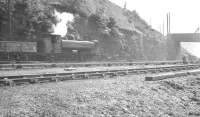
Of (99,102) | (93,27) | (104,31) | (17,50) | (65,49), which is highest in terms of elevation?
(93,27)

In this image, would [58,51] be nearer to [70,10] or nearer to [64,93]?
[70,10]

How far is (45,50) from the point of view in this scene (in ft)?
88.0

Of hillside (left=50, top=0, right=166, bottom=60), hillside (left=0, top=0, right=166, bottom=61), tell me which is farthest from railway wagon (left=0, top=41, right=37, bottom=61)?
hillside (left=50, top=0, right=166, bottom=60)

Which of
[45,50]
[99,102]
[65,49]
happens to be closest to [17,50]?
[45,50]

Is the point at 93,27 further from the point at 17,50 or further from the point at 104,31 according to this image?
the point at 17,50

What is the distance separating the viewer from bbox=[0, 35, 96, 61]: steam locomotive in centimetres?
2472

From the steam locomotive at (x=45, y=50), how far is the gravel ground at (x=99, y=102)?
1655 centimetres

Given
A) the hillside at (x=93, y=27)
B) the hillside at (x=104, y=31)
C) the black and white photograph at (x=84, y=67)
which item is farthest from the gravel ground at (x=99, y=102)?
the hillside at (x=104, y=31)

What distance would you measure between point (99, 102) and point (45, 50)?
19.7 m

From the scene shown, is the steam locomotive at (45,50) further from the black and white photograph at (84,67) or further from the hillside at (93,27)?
the hillside at (93,27)

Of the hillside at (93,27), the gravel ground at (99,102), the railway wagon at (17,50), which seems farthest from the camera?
the hillside at (93,27)

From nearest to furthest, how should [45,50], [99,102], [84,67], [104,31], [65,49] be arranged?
[99,102] → [84,67] → [45,50] → [65,49] → [104,31]

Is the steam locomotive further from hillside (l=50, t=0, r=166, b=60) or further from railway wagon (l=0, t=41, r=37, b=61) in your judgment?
hillside (l=50, t=0, r=166, b=60)

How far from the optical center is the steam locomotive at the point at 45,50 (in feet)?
81.1
